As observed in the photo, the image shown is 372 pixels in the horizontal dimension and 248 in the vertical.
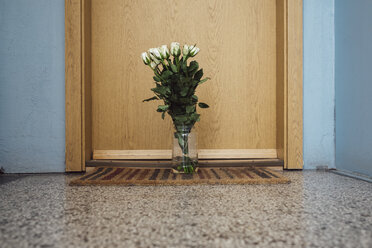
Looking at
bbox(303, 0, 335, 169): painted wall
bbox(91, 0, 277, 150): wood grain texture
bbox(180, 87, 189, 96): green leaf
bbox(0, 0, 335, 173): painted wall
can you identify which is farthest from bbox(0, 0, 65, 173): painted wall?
bbox(303, 0, 335, 169): painted wall

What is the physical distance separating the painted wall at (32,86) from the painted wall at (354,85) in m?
1.15

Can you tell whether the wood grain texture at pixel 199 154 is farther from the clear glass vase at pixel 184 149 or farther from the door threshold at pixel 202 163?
the clear glass vase at pixel 184 149

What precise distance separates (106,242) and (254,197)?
404 millimetres

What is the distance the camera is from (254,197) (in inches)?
26.4

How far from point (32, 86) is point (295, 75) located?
110 cm

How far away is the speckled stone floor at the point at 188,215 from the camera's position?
0.42m

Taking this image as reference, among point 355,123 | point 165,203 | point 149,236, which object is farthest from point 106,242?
point 355,123

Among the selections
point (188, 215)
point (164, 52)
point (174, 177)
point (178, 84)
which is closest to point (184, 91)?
point (178, 84)

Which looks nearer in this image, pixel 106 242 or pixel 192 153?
pixel 106 242

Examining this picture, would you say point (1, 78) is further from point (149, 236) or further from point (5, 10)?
point (149, 236)

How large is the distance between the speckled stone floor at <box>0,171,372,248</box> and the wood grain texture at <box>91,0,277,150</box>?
0.36 metres

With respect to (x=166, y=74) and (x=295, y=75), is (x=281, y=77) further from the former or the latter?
(x=166, y=74)

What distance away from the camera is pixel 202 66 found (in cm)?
112

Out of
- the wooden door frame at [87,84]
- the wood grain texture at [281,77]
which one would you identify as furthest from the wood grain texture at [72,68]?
the wood grain texture at [281,77]
